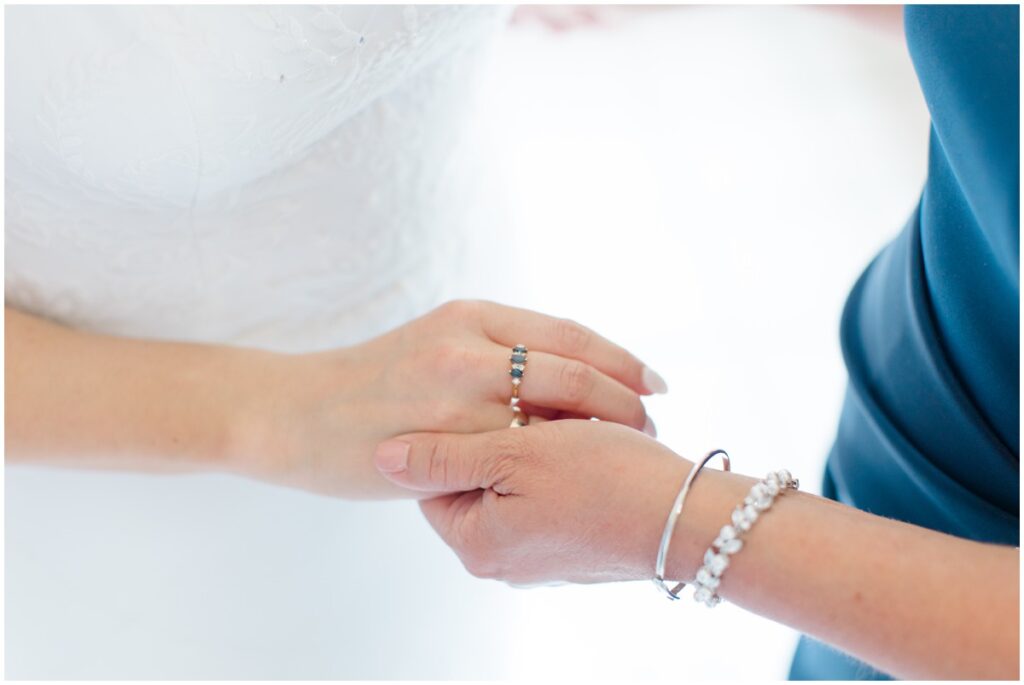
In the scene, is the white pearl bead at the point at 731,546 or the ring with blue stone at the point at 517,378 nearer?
the white pearl bead at the point at 731,546

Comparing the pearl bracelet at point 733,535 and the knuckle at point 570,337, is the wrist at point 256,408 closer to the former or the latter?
the knuckle at point 570,337

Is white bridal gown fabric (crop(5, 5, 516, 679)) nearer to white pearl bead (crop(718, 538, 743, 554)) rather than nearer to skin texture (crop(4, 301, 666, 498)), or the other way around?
skin texture (crop(4, 301, 666, 498))

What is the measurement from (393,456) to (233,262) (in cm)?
28

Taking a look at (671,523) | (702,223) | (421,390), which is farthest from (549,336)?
(702,223)

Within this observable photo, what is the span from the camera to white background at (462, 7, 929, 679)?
1.16 metres

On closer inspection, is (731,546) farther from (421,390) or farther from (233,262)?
(233,262)

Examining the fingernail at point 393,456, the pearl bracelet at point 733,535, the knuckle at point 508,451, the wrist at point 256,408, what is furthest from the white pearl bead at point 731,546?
the wrist at point 256,408

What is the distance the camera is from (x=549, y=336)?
84 cm

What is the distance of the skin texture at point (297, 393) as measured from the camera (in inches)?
31.8

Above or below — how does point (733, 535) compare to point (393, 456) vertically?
below

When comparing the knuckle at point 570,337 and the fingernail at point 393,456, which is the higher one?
the knuckle at point 570,337

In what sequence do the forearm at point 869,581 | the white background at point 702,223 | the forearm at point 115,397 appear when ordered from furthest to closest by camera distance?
the white background at point 702,223 → the forearm at point 115,397 → the forearm at point 869,581

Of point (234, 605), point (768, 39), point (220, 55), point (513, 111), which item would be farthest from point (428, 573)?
point (768, 39)

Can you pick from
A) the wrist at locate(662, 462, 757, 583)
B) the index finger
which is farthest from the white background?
the wrist at locate(662, 462, 757, 583)
